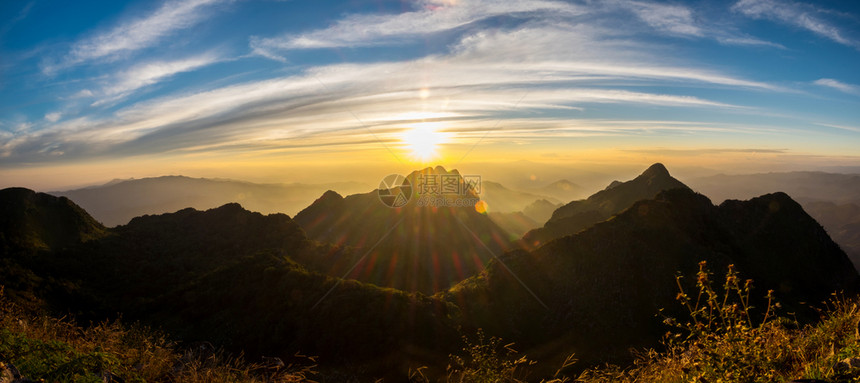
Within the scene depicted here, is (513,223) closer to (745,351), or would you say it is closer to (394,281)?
(394,281)

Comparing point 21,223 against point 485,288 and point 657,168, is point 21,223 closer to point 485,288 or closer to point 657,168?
point 485,288

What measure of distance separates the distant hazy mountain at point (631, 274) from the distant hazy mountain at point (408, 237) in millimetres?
27528

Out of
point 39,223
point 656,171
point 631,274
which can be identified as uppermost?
point 656,171

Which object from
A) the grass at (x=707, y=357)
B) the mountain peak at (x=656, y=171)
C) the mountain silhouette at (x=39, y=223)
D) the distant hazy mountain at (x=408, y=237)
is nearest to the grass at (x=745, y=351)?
the grass at (x=707, y=357)

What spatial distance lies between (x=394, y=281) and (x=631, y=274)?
42.5m

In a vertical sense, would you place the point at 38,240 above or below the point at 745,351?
below

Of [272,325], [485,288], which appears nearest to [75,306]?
[272,325]

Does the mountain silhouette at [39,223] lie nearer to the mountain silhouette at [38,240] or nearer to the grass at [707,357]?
the mountain silhouette at [38,240]

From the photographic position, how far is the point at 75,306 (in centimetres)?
4384

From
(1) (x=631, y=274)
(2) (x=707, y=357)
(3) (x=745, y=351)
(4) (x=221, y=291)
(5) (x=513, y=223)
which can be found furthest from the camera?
(5) (x=513, y=223)

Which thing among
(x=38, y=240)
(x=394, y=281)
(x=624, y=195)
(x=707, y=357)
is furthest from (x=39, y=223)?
(x=624, y=195)

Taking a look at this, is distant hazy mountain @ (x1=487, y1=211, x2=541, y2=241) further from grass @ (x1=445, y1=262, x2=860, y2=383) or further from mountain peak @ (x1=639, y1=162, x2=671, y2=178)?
grass @ (x1=445, y1=262, x2=860, y2=383)

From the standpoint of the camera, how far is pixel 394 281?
71.2 metres

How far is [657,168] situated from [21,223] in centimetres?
15360
